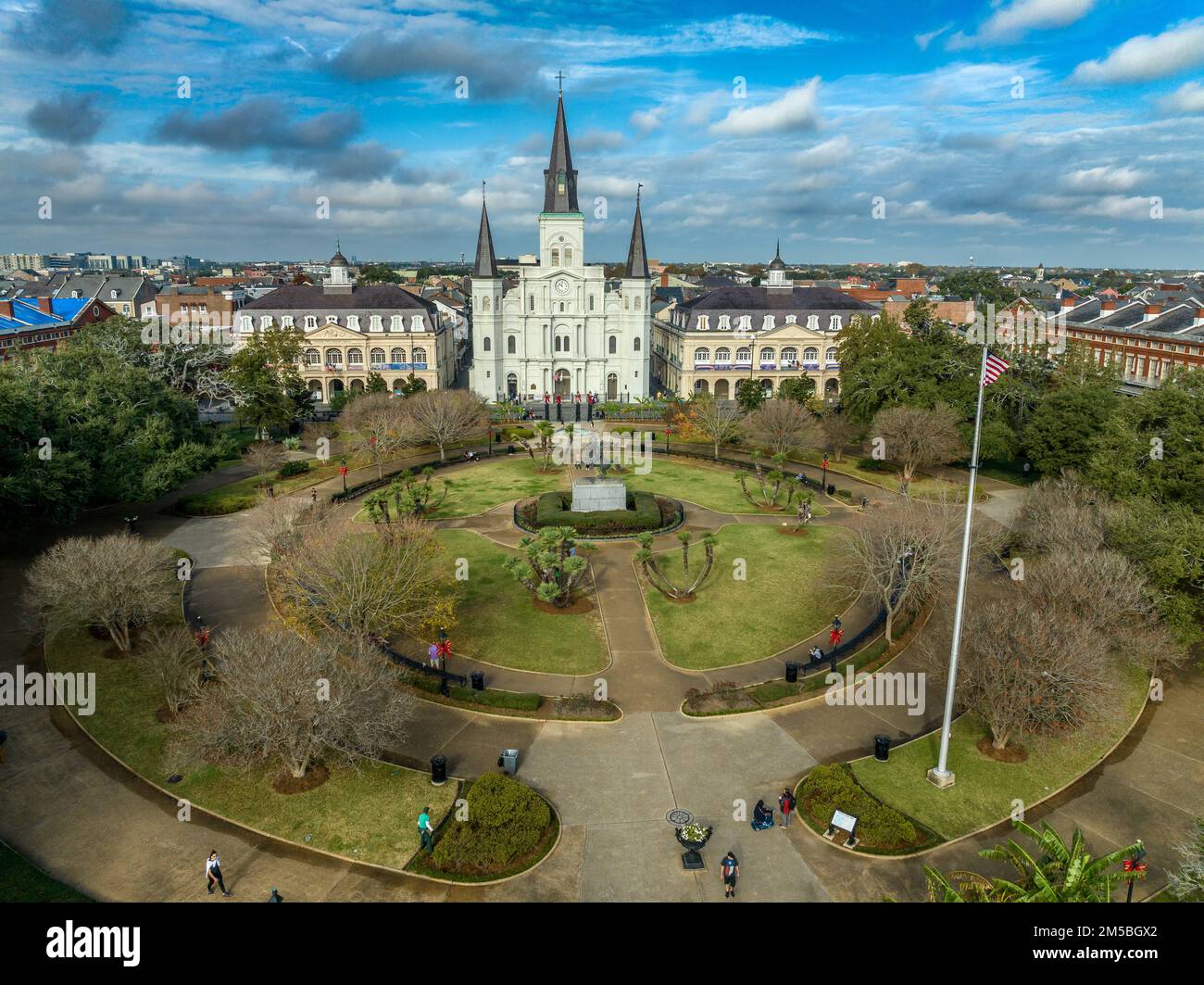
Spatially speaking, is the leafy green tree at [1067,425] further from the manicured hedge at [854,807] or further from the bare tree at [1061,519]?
the manicured hedge at [854,807]

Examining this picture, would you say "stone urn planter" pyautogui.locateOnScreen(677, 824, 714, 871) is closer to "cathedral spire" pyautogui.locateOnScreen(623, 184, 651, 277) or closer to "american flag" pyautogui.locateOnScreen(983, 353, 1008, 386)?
"american flag" pyautogui.locateOnScreen(983, 353, 1008, 386)

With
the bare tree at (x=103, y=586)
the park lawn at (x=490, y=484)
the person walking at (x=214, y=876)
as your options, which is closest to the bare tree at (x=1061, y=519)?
the park lawn at (x=490, y=484)

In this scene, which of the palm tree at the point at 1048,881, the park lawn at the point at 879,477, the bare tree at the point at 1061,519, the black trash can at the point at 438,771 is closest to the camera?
the palm tree at the point at 1048,881

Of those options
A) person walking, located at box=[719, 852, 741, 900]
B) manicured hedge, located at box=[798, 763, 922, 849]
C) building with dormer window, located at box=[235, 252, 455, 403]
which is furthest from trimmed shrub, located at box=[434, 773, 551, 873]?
building with dormer window, located at box=[235, 252, 455, 403]

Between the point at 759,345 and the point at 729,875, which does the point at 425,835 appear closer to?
the point at 729,875

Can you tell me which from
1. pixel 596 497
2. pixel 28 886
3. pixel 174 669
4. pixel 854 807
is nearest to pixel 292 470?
pixel 596 497
